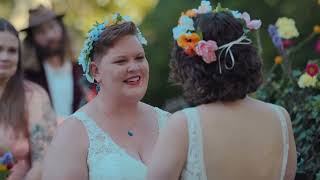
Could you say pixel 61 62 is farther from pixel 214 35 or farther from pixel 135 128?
pixel 214 35

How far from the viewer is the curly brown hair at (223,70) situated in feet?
9.95

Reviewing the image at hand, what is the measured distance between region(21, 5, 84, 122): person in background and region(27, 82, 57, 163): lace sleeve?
1555 millimetres

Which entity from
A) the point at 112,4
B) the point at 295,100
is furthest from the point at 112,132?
the point at 112,4

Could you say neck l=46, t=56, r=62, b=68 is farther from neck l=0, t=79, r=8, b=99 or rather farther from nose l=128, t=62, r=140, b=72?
nose l=128, t=62, r=140, b=72

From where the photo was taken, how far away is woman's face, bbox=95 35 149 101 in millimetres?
3723

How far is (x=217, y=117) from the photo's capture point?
304 cm

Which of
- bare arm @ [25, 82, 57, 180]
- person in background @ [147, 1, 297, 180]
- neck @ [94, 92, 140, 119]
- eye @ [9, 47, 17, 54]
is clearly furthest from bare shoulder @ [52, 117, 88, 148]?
eye @ [9, 47, 17, 54]

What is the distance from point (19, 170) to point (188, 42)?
1.97 metres

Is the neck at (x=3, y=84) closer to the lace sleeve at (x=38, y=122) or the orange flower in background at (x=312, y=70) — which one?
the lace sleeve at (x=38, y=122)

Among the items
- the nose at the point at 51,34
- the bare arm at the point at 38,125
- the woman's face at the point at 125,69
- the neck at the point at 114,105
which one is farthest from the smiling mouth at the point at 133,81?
the nose at the point at 51,34

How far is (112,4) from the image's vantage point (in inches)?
466

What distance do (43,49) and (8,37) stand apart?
1912mm

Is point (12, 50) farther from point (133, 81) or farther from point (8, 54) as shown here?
point (133, 81)

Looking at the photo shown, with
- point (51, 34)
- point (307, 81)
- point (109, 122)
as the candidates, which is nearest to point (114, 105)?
point (109, 122)
